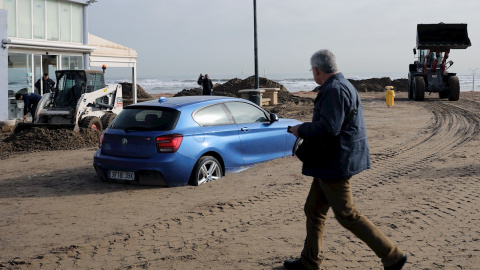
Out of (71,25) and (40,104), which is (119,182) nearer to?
(40,104)

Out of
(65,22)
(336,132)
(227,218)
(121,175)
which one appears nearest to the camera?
(336,132)

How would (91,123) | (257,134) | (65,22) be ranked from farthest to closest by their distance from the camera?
(65,22)
(91,123)
(257,134)

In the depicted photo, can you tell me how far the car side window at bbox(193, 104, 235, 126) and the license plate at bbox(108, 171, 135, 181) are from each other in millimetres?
1304

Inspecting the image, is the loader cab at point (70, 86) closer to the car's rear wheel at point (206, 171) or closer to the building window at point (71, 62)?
the building window at point (71, 62)

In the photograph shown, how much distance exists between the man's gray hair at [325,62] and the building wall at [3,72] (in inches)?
743

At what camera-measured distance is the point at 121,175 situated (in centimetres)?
878

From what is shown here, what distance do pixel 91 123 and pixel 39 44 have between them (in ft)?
25.7

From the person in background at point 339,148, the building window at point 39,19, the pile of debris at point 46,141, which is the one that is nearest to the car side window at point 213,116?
the person in background at point 339,148

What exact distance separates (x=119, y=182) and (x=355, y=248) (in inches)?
172

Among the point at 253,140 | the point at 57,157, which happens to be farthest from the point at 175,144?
the point at 57,157

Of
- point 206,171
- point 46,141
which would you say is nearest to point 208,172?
point 206,171

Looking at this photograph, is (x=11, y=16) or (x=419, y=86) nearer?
(x=11, y=16)

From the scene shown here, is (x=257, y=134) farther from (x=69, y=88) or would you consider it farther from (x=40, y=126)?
(x=69, y=88)

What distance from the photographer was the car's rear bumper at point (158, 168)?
8.45m
